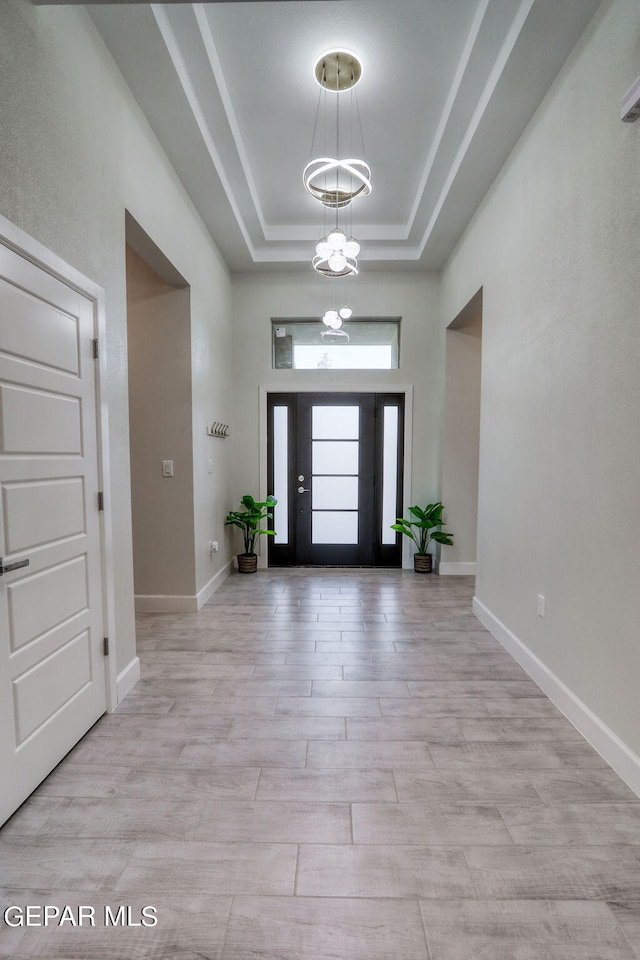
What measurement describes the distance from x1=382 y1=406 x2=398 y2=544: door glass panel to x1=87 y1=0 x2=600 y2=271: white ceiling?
6.90 ft

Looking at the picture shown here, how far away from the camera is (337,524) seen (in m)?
5.49

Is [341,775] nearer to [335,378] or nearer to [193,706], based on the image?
[193,706]

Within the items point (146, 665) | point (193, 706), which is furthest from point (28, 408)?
point (146, 665)

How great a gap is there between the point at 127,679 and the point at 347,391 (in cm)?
379

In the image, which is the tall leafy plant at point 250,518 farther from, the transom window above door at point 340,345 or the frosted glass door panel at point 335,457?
the transom window above door at point 340,345

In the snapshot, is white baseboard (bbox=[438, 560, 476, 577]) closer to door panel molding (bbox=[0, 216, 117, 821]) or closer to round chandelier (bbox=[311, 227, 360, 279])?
round chandelier (bbox=[311, 227, 360, 279])

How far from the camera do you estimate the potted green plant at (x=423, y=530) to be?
16.3 ft

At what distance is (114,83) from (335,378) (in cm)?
330

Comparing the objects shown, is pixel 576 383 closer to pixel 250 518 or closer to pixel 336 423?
pixel 336 423

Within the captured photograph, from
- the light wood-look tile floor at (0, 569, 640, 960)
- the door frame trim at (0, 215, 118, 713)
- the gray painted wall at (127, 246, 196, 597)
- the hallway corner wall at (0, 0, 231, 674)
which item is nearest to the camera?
the light wood-look tile floor at (0, 569, 640, 960)

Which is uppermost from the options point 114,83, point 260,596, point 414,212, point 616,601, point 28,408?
point 414,212

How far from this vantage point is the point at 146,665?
9.30ft

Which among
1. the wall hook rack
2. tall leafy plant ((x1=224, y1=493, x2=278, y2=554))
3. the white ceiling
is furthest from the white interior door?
tall leafy plant ((x1=224, y1=493, x2=278, y2=554))

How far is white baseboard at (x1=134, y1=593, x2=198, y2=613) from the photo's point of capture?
149 inches
